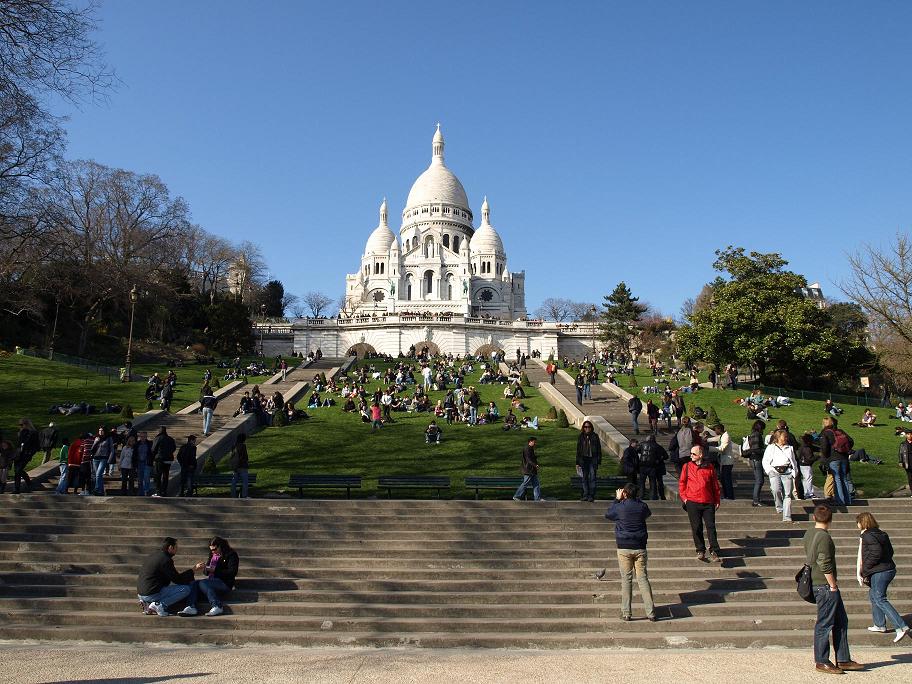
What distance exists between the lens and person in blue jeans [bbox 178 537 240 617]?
8594 mm

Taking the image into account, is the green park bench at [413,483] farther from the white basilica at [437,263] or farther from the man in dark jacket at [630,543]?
the white basilica at [437,263]

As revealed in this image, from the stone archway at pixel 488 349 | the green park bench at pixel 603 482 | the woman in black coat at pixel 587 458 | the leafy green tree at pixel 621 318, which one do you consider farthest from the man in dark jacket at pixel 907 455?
the stone archway at pixel 488 349

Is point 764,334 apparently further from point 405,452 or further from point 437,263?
point 437,263

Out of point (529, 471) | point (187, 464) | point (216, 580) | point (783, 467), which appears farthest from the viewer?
point (187, 464)

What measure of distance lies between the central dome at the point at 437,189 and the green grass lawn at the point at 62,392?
71.9m

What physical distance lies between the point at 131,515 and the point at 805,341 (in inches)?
1176

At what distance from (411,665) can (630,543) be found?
2.81 meters

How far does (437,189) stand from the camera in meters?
104

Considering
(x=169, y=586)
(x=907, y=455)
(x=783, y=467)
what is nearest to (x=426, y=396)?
(x=783, y=467)

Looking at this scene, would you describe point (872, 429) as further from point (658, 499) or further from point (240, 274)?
point (240, 274)

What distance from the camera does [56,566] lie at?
32.2 ft

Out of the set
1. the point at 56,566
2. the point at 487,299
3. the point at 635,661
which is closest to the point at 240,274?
the point at 487,299

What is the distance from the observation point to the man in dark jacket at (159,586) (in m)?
8.48

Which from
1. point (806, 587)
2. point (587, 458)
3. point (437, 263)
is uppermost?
point (437, 263)
